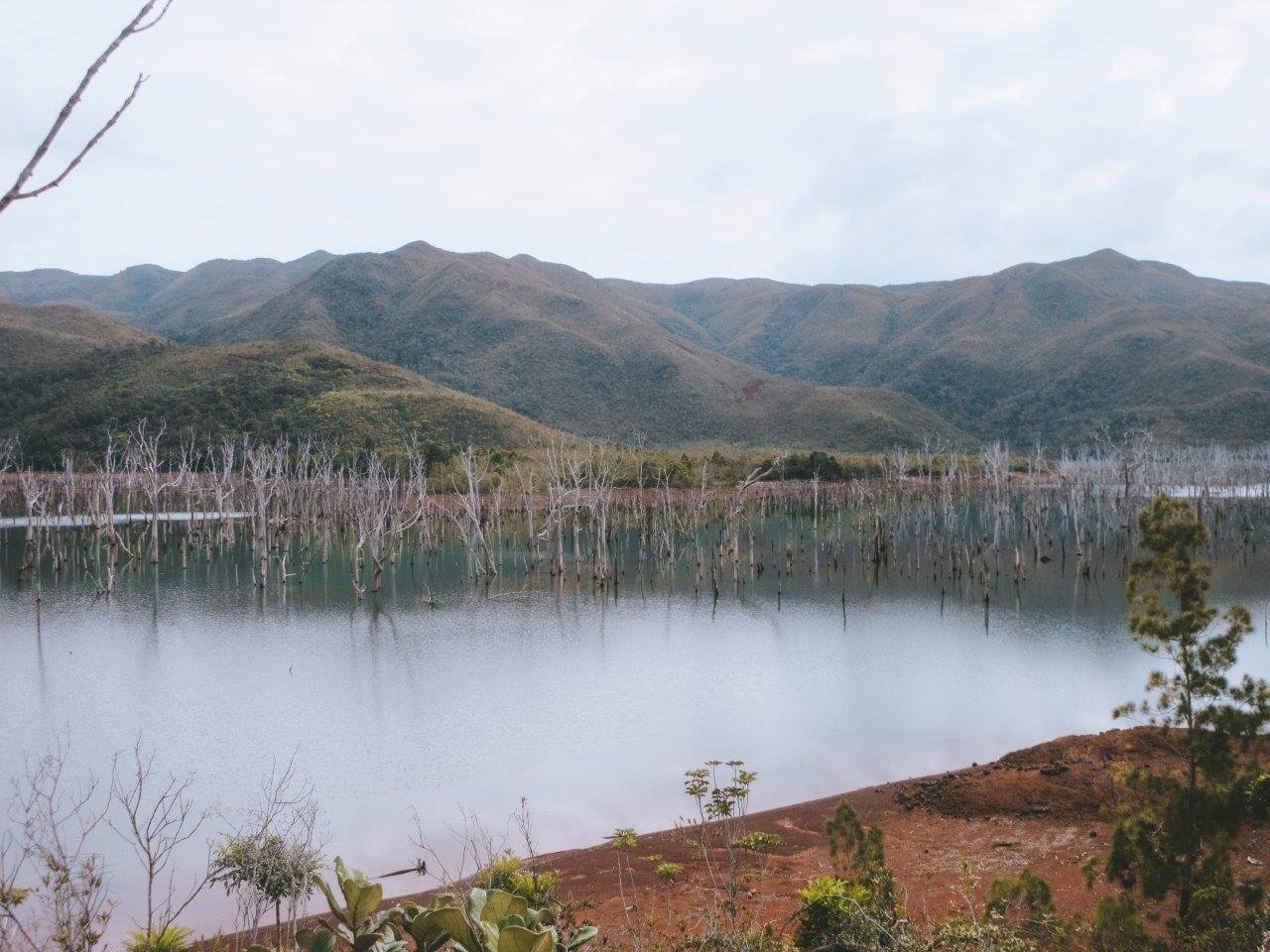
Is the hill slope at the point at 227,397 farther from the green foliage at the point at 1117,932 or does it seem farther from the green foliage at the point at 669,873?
the green foliage at the point at 1117,932

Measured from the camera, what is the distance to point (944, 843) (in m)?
12.3

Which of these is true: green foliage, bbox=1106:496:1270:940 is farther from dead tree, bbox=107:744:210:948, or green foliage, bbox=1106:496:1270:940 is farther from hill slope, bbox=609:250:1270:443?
hill slope, bbox=609:250:1270:443

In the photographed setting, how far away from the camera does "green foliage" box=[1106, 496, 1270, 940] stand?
337 inches

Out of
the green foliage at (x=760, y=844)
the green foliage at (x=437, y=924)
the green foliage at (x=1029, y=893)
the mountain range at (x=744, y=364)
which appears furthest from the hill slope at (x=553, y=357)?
the green foliage at (x=437, y=924)

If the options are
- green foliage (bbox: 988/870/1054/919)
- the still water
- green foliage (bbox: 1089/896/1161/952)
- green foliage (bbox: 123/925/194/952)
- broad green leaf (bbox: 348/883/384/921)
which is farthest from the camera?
the still water

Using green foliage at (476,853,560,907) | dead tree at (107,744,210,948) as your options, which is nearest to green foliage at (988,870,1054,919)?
green foliage at (476,853,560,907)

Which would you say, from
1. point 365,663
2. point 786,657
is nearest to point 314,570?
point 365,663

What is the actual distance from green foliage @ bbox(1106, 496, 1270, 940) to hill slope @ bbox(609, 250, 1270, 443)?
307 ft

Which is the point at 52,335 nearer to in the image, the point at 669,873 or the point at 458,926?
the point at 669,873

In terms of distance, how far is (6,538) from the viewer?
51.0 meters

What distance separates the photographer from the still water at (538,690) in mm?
15070

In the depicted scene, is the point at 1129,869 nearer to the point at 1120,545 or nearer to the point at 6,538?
the point at 1120,545

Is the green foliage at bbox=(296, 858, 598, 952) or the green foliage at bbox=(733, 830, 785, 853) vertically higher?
the green foliage at bbox=(296, 858, 598, 952)

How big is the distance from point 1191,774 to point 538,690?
15032 millimetres
